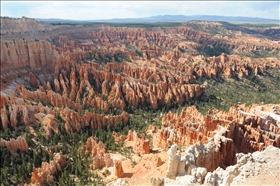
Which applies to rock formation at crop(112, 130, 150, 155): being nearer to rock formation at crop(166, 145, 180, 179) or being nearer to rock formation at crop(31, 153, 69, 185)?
rock formation at crop(31, 153, 69, 185)

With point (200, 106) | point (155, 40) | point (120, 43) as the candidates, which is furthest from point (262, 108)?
point (155, 40)

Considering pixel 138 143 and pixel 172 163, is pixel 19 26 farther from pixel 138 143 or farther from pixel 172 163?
pixel 172 163

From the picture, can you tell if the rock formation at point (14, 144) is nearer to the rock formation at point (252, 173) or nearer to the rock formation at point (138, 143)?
the rock formation at point (138, 143)

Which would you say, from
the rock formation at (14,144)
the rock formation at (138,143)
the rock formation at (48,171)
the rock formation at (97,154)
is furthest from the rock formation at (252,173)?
the rock formation at (14,144)

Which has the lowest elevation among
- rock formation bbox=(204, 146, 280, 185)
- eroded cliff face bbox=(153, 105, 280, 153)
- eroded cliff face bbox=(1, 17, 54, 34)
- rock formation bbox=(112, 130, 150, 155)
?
rock formation bbox=(112, 130, 150, 155)

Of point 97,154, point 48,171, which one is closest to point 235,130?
point 97,154

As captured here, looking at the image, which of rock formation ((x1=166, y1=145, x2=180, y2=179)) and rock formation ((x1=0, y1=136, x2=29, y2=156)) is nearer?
rock formation ((x1=166, y1=145, x2=180, y2=179))

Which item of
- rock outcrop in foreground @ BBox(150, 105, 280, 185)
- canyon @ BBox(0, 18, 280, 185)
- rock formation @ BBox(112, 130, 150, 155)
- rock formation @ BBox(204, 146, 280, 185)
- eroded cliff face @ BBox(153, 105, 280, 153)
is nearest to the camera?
rock formation @ BBox(204, 146, 280, 185)

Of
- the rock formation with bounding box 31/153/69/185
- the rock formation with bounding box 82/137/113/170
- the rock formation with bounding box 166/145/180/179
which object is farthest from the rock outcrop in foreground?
the rock formation with bounding box 31/153/69/185
